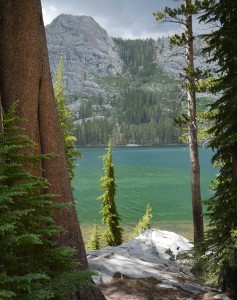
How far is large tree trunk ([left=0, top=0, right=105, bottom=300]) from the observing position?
5.44 meters

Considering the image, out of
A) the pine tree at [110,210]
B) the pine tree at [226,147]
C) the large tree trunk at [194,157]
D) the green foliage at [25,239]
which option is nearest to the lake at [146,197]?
the pine tree at [110,210]

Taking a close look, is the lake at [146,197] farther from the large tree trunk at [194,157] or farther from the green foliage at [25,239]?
the green foliage at [25,239]

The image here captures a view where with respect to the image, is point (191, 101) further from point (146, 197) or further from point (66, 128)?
point (146, 197)

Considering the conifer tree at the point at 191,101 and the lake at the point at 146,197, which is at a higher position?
the conifer tree at the point at 191,101

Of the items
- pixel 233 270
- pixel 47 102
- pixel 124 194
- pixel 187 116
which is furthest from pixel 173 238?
pixel 124 194

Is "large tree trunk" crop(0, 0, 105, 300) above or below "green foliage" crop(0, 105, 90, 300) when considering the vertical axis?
above

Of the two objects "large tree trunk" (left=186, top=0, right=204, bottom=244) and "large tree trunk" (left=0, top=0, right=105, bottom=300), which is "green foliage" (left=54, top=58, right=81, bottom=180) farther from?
"large tree trunk" (left=0, top=0, right=105, bottom=300)

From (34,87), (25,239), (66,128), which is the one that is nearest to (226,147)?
(34,87)

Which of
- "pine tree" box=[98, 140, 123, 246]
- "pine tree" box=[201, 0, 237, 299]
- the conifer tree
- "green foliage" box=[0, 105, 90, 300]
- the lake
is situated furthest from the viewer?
the lake

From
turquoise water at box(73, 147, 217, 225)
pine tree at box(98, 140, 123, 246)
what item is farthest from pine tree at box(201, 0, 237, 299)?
turquoise water at box(73, 147, 217, 225)

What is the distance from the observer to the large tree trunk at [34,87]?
17.8 feet

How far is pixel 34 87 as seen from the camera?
18.1ft

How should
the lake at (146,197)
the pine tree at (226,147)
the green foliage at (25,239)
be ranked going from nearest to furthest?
the green foliage at (25,239)
the pine tree at (226,147)
the lake at (146,197)

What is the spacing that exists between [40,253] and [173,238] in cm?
1429
